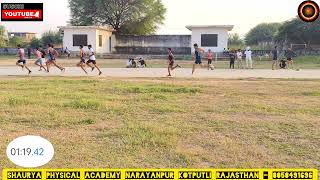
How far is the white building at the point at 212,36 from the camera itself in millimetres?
41188

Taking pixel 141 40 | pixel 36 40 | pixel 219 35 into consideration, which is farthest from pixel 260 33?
pixel 36 40

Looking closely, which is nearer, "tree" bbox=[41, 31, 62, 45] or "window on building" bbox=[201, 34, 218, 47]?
"window on building" bbox=[201, 34, 218, 47]

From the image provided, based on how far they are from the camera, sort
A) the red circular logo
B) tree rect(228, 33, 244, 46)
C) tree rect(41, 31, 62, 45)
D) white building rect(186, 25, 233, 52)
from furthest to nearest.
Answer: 1. tree rect(228, 33, 244, 46)
2. tree rect(41, 31, 62, 45)
3. white building rect(186, 25, 233, 52)
4. the red circular logo

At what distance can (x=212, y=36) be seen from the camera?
136 ft

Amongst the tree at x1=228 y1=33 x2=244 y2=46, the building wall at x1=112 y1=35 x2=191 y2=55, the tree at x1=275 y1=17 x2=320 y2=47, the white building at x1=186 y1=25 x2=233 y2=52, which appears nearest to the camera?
the tree at x1=275 y1=17 x2=320 y2=47

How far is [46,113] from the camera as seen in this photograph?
7602mm

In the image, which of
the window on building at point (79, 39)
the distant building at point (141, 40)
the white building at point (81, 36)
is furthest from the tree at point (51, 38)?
the window on building at point (79, 39)

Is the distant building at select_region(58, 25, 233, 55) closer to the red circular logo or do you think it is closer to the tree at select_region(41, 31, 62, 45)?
the tree at select_region(41, 31, 62, 45)

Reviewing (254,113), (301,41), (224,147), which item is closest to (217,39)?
(301,41)

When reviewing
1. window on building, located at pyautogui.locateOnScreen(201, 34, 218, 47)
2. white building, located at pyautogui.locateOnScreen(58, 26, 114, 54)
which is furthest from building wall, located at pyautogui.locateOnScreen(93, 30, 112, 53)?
window on building, located at pyautogui.locateOnScreen(201, 34, 218, 47)

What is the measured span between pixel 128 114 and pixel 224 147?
2.74m

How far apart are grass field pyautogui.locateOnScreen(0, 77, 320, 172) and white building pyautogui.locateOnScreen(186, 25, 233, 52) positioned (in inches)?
1219

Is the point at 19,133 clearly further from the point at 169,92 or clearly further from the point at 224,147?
the point at 169,92

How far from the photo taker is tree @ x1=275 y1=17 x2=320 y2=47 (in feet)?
134
